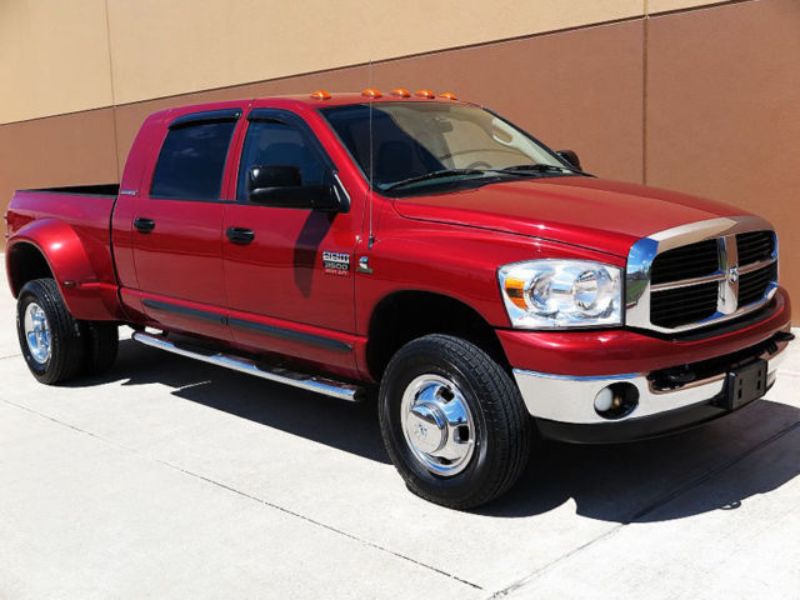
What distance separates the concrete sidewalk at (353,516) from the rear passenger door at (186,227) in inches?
28.8

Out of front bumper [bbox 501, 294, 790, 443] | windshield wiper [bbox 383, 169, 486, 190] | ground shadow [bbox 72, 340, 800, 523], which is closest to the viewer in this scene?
front bumper [bbox 501, 294, 790, 443]

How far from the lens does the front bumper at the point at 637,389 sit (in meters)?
3.76

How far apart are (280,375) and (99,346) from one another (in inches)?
93.6

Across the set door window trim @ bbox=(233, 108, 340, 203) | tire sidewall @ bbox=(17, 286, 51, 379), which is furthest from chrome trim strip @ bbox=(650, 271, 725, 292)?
tire sidewall @ bbox=(17, 286, 51, 379)

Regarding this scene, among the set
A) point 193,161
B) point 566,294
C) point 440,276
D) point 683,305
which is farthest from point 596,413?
point 193,161

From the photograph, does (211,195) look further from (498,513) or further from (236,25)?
(236,25)

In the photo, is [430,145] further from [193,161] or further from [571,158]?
[193,161]

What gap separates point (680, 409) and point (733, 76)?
14.4 ft

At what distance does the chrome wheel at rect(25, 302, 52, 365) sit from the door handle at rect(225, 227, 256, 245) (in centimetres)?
229

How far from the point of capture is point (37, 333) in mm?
7023

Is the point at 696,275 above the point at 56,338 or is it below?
above

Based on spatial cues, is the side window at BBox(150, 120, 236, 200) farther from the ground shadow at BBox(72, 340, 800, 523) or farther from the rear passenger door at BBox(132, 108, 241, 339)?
the ground shadow at BBox(72, 340, 800, 523)

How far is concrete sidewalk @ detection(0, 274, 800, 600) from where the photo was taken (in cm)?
361

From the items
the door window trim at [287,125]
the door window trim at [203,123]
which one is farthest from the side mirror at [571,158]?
the door window trim at [203,123]
